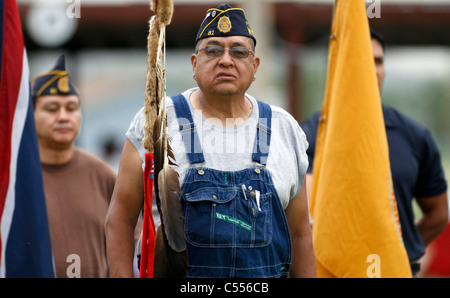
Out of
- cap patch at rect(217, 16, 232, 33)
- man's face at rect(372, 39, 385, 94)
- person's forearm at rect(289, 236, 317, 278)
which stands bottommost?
person's forearm at rect(289, 236, 317, 278)

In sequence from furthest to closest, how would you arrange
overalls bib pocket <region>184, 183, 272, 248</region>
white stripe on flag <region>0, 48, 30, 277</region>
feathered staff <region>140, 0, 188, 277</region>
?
white stripe on flag <region>0, 48, 30, 277</region> < overalls bib pocket <region>184, 183, 272, 248</region> < feathered staff <region>140, 0, 188, 277</region>

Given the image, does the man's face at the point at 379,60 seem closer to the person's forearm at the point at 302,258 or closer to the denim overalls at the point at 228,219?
the person's forearm at the point at 302,258

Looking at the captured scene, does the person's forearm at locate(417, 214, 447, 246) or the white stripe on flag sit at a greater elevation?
the white stripe on flag

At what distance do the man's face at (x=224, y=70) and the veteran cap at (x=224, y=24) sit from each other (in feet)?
0.07

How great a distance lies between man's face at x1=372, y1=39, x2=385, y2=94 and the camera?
4.91 meters

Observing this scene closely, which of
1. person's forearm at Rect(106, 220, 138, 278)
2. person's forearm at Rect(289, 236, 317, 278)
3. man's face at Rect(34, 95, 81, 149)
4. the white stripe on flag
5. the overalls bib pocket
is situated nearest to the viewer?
the overalls bib pocket

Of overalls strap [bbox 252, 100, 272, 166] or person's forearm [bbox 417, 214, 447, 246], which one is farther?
person's forearm [bbox 417, 214, 447, 246]

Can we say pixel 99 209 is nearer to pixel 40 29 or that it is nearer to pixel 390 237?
pixel 390 237

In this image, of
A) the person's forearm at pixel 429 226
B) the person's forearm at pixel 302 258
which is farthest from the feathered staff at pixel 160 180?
the person's forearm at pixel 429 226

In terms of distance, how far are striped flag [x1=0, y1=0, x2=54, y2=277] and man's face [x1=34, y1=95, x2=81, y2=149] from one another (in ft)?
5.75

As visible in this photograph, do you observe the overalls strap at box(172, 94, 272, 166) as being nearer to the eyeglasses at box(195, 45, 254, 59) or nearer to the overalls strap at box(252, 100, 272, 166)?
the overalls strap at box(252, 100, 272, 166)

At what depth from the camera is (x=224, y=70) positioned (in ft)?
10.3

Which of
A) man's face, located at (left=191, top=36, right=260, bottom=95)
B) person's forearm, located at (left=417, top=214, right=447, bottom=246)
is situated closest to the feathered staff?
man's face, located at (left=191, top=36, right=260, bottom=95)

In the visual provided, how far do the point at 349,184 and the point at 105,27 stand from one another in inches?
469
